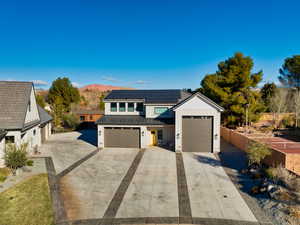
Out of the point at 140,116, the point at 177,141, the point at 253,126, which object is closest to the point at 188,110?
the point at 177,141

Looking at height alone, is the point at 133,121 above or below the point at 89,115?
below

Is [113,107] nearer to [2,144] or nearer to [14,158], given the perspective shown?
[2,144]

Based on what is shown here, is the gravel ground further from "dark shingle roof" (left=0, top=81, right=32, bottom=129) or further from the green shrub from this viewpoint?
the green shrub

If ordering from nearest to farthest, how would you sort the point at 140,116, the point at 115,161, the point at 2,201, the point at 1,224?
the point at 1,224 < the point at 2,201 < the point at 115,161 < the point at 140,116

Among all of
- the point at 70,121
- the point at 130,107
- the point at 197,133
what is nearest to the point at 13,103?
the point at 130,107

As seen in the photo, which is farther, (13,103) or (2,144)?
(13,103)

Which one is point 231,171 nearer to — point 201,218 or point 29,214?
point 201,218

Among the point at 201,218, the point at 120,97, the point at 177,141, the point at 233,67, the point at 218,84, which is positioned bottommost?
the point at 201,218
